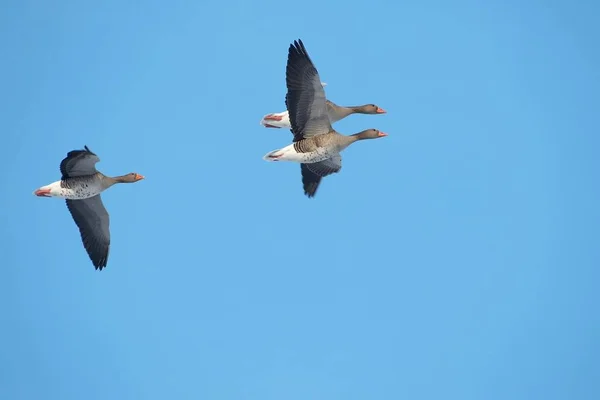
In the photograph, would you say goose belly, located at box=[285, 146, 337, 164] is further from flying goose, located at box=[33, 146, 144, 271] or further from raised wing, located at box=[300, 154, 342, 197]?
flying goose, located at box=[33, 146, 144, 271]

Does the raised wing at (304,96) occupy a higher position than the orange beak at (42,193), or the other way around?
the raised wing at (304,96)

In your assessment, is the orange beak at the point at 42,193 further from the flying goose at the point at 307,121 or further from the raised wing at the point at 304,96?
the raised wing at the point at 304,96

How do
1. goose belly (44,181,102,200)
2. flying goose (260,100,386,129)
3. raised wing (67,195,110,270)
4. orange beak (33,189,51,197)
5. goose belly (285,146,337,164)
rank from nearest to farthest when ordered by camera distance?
goose belly (285,146,337,164) < goose belly (44,181,102,200) < orange beak (33,189,51,197) < raised wing (67,195,110,270) < flying goose (260,100,386,129)

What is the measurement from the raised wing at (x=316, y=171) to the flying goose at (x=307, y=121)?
54 cm

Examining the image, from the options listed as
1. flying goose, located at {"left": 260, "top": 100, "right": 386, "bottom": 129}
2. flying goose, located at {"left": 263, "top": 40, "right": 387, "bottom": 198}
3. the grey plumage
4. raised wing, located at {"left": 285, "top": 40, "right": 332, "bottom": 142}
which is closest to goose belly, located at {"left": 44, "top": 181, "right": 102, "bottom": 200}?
the grey plumage

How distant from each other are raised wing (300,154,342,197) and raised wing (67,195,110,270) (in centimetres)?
446

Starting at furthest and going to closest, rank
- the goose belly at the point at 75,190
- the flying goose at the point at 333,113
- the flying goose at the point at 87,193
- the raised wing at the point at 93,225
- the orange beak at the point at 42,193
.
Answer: the flying goose at the point at 333,113, the raised wing at the point at 93,225, the orange beak at the point at 42,193, the goose belly at the point at 75,190, the flying goose at the point at 87,193

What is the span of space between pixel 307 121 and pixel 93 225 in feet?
17.8

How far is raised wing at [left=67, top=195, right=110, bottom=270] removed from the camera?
24672 mm

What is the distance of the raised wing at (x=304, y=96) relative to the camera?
2248cm

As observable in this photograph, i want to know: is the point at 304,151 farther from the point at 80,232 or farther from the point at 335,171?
the point at 80,232

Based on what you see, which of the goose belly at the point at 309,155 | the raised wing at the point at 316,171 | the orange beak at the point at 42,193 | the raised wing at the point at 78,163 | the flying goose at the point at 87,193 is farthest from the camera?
the raised wing at the point at 316,171

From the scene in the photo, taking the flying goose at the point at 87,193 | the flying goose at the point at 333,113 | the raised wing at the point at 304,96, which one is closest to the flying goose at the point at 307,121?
the raised wing at the point at 304,96

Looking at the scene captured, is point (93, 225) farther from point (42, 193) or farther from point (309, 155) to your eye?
point (309, 155)
